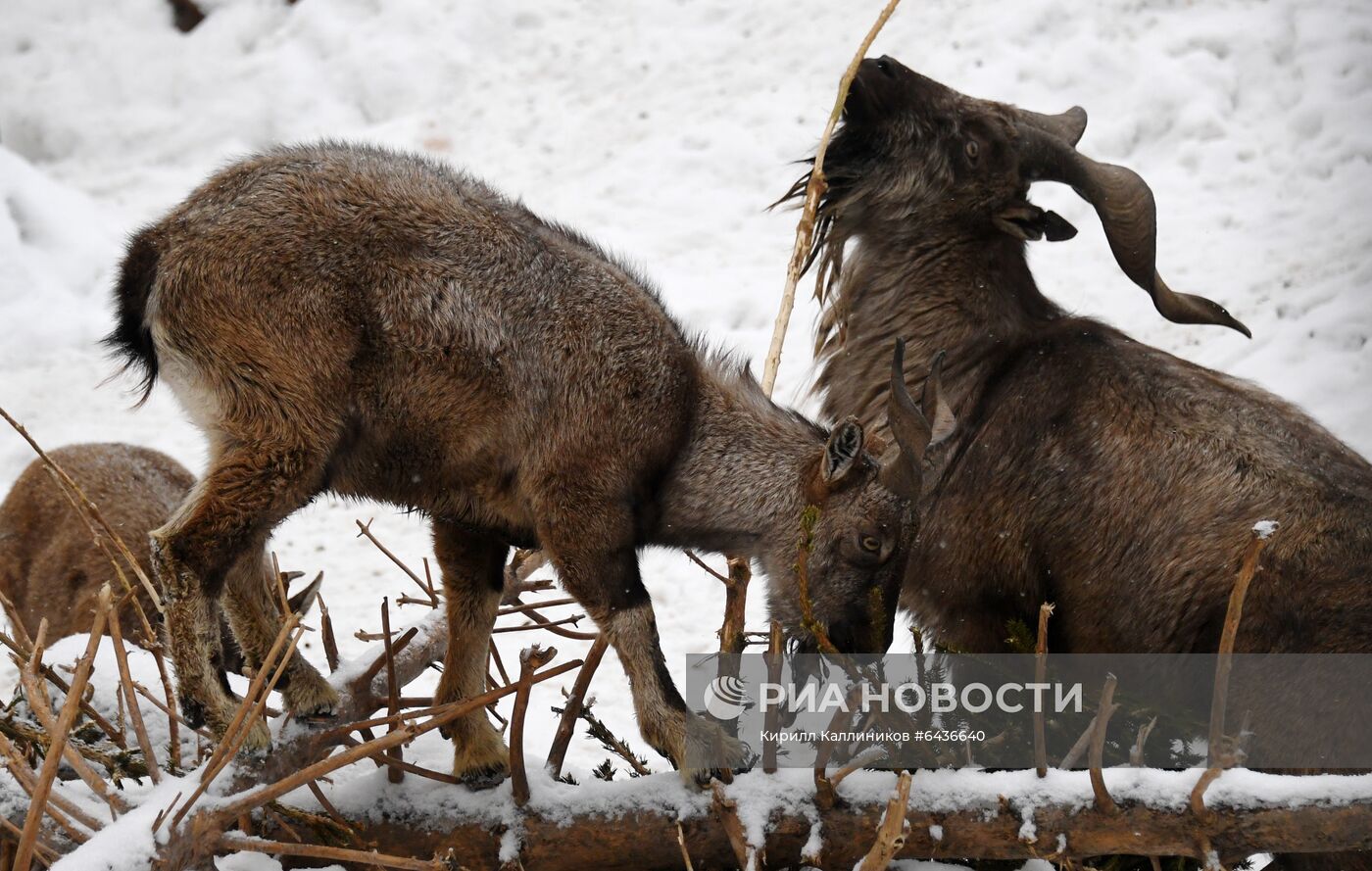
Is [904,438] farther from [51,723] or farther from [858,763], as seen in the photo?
[51,723]

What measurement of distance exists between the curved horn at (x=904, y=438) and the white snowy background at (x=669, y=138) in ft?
11.0

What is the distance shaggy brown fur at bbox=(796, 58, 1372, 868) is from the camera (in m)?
4.51

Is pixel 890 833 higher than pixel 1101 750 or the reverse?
the reverse

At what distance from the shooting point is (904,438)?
4273mm

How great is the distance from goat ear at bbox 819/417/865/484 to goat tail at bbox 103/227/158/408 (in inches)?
84.6

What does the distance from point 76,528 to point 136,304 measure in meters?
3.81

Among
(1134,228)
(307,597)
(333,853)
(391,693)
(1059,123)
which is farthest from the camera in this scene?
(1059,123)

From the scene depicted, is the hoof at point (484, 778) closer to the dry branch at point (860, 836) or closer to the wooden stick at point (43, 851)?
the dry branch at point (860, 836)

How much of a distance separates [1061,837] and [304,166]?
298 cm

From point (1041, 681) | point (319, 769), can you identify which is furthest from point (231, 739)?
point (1041, 681)

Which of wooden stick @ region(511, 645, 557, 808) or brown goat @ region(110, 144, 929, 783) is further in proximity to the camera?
brown goat @ region(110, 144, 929, 783)

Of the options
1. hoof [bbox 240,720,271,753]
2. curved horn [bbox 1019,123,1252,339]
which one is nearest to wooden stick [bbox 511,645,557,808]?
hoof [bbox 240,720,271,753]

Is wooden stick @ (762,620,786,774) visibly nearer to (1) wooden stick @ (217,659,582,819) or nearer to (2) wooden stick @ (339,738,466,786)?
(1) wooden stick @ (217,659,582,819)

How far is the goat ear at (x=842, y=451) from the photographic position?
4492mm
